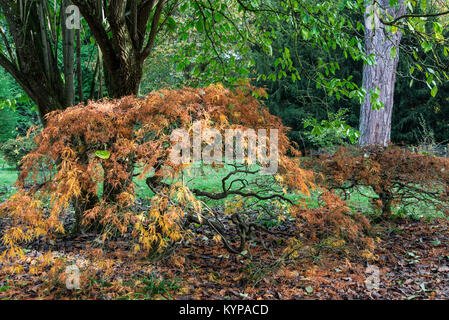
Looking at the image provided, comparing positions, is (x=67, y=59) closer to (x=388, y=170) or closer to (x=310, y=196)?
(x=310, y=196)

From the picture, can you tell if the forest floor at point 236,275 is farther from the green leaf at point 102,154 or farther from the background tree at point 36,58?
the background tree at point 36,58

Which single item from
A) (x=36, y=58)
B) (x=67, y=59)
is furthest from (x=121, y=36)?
(x=36, y=58)

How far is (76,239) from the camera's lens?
4.19 metres

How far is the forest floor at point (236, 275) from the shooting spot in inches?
108

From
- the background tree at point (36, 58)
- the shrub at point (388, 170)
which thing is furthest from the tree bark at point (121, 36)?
the shrub at point (388, 170)

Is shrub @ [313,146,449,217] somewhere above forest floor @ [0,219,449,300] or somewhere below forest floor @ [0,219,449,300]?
above

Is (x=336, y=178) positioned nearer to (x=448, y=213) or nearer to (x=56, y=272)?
(x=448, y=213)

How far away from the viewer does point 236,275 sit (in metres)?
3.39

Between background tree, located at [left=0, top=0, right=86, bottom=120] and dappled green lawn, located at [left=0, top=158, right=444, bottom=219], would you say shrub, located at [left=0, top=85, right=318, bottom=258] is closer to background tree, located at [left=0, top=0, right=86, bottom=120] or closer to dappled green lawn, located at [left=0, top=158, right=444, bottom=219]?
dappled green lawn, located at [left=0, top=158, right=444, bottom=219]

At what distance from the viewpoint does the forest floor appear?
274 cm

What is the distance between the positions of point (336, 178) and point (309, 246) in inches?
47.1

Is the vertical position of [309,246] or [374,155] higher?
[374,155]

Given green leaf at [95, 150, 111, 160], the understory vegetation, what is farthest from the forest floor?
green leaf at [95, 150, 111, 160]
